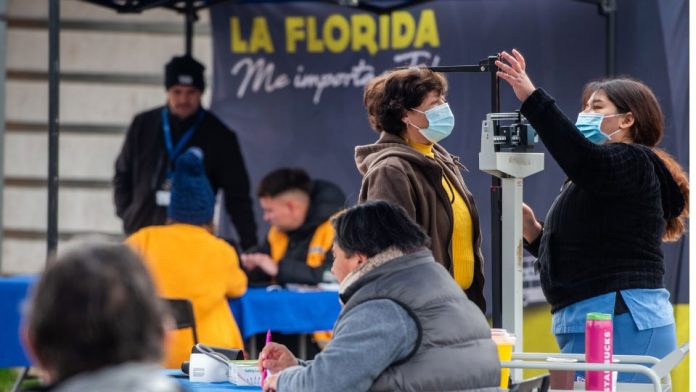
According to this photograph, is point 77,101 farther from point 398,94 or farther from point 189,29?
point 398,94

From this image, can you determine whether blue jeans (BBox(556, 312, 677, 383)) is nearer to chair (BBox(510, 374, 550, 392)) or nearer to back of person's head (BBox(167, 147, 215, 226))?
chair (BBox(510, 374, 550, 392))

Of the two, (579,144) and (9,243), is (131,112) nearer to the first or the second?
(9,243)

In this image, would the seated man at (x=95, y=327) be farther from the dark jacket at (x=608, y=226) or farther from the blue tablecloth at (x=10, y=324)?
the blue tablecloth at (x=10, y=324)

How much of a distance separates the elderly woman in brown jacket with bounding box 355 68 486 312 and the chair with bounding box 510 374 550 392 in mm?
869

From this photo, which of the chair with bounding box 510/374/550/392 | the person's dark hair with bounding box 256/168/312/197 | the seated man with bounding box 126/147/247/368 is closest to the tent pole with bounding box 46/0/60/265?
the seated man with bounding box 126/147/247/368

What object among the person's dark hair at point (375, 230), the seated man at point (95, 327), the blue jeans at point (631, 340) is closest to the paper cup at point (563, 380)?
the blue jeans at point (631, 340)

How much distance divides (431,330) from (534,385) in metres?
0.35

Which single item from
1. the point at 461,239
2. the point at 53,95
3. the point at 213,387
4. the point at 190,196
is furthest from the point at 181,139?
the point at 213,387

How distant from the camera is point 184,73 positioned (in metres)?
8.21

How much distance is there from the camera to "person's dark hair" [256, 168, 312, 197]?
302 inches

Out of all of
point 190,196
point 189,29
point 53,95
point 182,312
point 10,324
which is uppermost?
point 189,29

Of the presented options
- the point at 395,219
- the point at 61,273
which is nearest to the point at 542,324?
the point at 395,219

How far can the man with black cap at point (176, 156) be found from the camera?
27.0 ft

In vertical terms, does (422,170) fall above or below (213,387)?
above
